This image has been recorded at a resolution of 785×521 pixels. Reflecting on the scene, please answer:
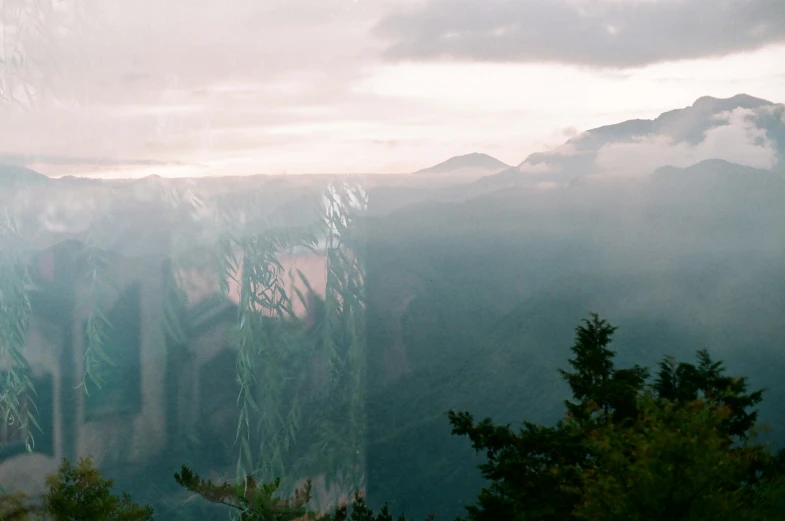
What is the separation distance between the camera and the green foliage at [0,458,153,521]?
22.4 m

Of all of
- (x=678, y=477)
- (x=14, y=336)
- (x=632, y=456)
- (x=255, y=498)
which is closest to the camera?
(x=678, y=477)

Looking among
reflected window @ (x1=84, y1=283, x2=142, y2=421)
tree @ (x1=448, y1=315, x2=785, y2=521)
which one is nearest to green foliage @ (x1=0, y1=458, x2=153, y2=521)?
tree @ (x1=448, y1=315, x2=785, y2=521)

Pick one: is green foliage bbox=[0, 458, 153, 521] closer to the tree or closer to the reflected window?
the tree

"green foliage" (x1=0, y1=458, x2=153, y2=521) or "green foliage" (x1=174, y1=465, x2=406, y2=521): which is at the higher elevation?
"green foliage" (x1=174, y1=465, x2=406, y2=521)

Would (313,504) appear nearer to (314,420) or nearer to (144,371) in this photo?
(314,420)

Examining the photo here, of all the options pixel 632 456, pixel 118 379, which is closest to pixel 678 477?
pixel 632 456

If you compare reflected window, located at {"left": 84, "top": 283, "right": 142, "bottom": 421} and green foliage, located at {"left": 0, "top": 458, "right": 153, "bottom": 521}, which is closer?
green foliage, located at {"left": 0, "top": 458, "right": 153, "bottom": 521}

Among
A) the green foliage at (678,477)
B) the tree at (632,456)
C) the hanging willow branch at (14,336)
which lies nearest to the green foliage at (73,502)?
the tree at (632,456)

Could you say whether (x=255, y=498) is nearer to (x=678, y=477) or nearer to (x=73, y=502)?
(x=73, y=502)

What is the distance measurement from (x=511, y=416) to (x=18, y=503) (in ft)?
580

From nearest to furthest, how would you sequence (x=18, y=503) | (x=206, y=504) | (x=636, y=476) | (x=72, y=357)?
(x=636, y=476), (x=18, y=503), (x=206, y=504), (x=72, y=357)

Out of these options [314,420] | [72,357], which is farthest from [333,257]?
[72,357]

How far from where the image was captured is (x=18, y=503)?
22281 millimetres

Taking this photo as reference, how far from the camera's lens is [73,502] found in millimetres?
22922
